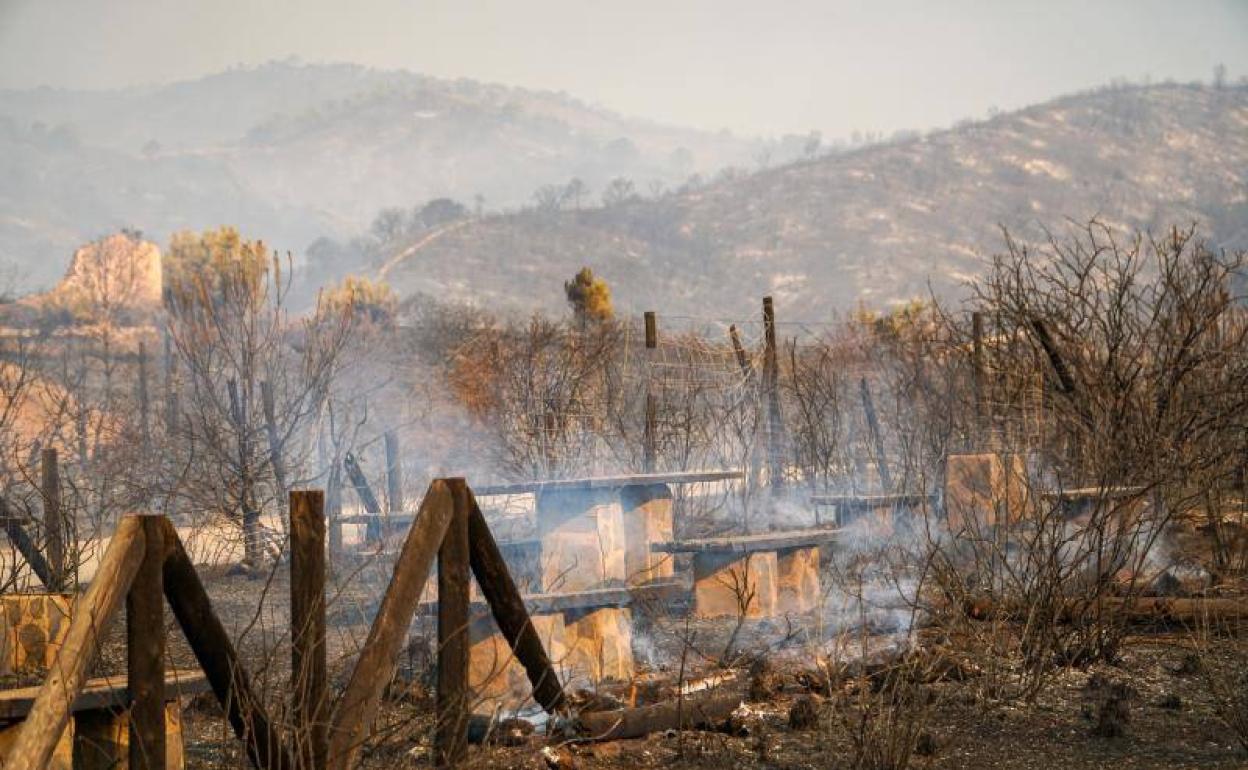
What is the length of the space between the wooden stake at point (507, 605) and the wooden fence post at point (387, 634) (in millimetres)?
194

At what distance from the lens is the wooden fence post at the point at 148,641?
4.73 meters

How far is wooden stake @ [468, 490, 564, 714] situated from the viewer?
555 centimetres

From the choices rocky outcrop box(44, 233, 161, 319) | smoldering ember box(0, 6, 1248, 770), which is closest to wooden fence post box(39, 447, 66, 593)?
smoldering ember box(0, 6, 1248, 770)

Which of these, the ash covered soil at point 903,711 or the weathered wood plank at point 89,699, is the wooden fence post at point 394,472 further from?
the weathered wood plank at point 89,699

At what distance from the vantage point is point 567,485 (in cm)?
962

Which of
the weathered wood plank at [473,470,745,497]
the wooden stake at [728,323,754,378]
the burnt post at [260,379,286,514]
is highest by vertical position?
the wooden stake at [728,323,754,378]

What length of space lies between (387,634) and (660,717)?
2.31 metres

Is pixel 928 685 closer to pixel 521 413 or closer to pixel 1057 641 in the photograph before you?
pixel 1057 641

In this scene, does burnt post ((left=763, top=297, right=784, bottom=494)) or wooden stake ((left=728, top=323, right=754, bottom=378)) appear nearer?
burnt post ((left=763, top=297, right=784, bottom=494))

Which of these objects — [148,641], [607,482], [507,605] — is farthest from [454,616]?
[607,482]

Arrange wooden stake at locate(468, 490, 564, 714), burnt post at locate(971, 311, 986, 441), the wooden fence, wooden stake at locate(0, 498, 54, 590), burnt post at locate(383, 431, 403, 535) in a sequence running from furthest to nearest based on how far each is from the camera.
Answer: burnt post at locate(383, 431, 403, 535) < burnt post at locate(971, 311, 986, 441) < wooden stake at locate(0, 498, 54, 590) < wooden stake at locate(468, 490, 564, 714) < the wooden fence

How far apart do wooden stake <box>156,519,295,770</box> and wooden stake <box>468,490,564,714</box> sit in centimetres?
87

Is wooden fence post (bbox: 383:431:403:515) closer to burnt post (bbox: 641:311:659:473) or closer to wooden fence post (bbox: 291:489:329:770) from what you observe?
burnt post (bbox: 641:311:659:473)

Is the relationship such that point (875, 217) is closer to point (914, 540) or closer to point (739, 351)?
point (739, 351)
